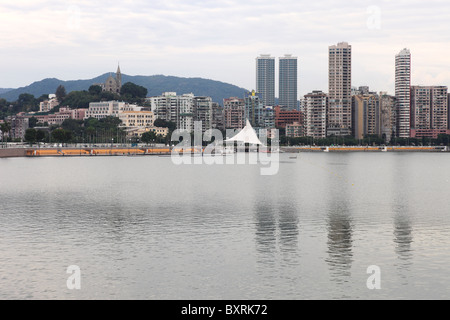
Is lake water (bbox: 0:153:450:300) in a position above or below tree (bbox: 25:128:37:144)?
below

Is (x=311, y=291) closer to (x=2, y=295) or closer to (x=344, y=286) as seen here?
(x=344, y=286)

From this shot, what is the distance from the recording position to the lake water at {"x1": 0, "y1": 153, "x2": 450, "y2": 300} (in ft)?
72.0

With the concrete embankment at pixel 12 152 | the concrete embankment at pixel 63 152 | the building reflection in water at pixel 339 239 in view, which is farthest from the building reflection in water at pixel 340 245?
the concrete embankment at pixel 63 152

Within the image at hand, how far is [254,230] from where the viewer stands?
3444 centimetres

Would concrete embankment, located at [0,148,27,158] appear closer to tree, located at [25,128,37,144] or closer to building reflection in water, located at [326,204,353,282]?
tree, located at [25,128,37,144]

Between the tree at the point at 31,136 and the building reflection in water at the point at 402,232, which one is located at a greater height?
the tree at the point at 31,136

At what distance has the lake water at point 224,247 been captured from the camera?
21938 millimetres

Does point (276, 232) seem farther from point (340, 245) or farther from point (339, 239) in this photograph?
point (340, 245)

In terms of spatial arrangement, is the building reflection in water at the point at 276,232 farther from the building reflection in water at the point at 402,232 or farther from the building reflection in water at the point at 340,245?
the building reflection in water at the point at 402,232

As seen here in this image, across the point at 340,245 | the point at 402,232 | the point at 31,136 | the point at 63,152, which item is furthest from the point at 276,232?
the point at 31,136

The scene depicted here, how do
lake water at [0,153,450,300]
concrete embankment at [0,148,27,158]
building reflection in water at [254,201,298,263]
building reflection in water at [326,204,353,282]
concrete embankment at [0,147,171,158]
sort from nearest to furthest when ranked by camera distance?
1. lake water at [0,153,450,300]
2. building reflection in water at [326,204,353,282]
3. building reflection in water at [254,201,298,263]
4. concrete embankment at [0,148,27,158]
5. concrete embankment at [0,147,171,158]

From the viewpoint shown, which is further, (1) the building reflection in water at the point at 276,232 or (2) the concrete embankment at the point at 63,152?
(2) the concrete embankment at the point at 63,152

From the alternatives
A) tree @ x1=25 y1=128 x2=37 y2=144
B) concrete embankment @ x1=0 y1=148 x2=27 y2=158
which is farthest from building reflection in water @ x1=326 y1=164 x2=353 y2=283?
tree @ x1=25 y1=128 x2=37 y2=144
